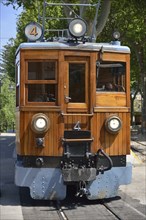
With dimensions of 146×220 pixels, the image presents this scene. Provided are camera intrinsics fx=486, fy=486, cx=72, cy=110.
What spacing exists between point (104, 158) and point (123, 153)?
41 cm

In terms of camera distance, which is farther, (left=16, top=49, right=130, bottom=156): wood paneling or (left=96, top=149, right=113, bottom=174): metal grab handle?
(left=16, top=49, right=130, bottom=156): wood paneling

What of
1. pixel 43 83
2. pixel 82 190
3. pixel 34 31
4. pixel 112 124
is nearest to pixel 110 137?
pixel 112 124

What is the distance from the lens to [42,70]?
8453 mm

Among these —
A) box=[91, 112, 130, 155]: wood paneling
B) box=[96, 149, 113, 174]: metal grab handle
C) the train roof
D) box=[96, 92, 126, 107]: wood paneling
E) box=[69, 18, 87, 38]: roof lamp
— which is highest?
box=[69, 18, 87, 38]: roof lamp

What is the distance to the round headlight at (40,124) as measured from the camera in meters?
8.20

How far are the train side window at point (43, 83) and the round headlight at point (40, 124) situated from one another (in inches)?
14.1

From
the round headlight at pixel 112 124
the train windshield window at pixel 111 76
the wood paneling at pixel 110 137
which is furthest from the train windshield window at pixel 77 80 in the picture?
the round headlight at pixel 112 124

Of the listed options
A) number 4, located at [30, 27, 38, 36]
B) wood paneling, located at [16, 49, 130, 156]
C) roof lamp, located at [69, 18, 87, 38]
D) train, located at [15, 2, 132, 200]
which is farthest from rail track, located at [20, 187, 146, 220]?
number 4, located at [30, 27, 38, 36]

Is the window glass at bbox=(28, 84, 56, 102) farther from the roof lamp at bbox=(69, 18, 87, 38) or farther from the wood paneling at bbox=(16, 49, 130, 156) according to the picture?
the roof lamp at bbox=(69, 18, 87, 38)

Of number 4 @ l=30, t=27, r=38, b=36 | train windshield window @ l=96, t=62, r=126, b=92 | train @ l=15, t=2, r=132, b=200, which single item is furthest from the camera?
number 4 @ l=30, t=27, r=38, b=36

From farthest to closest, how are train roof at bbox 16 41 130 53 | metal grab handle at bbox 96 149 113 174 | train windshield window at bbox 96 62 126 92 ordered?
train windshield window at bbox 96 62 126 92, train roof at bbox 16 41 130 53, metal grab handle at bbox 96 149 113 174

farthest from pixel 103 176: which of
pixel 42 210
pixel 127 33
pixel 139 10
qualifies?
pixel 127 33

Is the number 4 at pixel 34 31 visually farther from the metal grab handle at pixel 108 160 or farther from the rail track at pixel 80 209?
the rail track at pixel 80 209

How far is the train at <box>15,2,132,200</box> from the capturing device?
8273 millimetres
